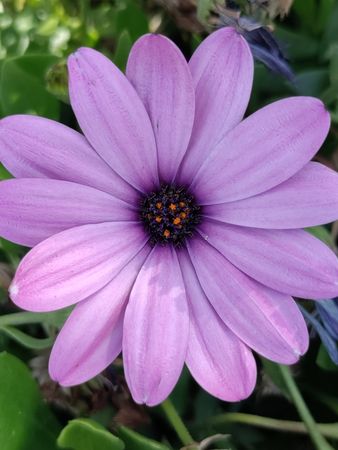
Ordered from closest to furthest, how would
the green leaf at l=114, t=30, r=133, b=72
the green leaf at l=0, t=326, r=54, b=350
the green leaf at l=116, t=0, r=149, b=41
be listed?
the green leaf at l=0, t=326, r=54, b=350, the green leaf at l=114, t=30, r=133, b=72, the green leaf at l=116, t=0, r=149, b=41

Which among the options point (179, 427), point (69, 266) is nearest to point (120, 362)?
point (179, 427)

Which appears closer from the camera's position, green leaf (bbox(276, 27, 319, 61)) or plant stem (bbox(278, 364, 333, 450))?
plant stem (bbox(278, 364, 333, 450))

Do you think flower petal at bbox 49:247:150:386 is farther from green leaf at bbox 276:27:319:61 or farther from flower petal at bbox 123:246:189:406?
green leaf at bbox 276:27:319:61

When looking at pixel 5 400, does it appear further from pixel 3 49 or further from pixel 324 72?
pixel 324 72

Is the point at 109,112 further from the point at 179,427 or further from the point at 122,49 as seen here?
the point at 179,427

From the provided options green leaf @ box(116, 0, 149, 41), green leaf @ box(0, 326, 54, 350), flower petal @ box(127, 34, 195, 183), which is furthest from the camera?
green leaf @ box(116, 0, 149, 41)

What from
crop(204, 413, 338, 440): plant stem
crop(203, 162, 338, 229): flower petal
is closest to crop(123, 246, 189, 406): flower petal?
crop(203, 162, 338, 229): flower petal

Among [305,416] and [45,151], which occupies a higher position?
[45,151]
